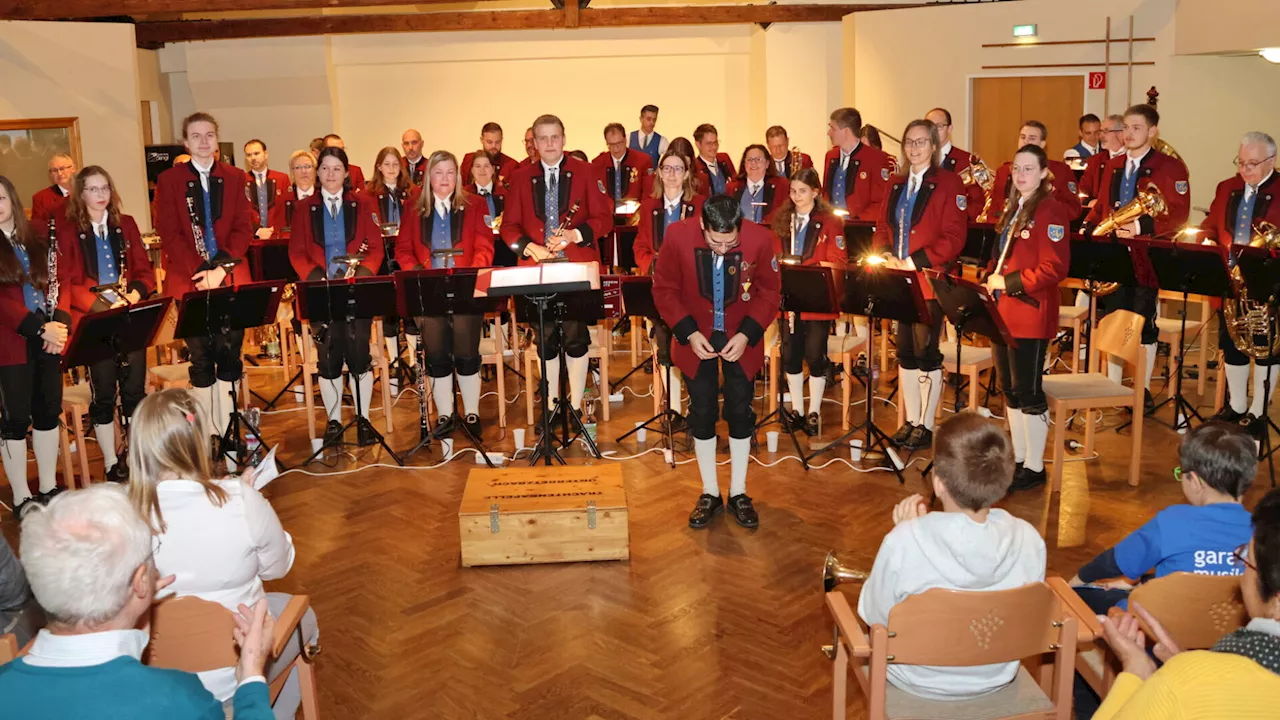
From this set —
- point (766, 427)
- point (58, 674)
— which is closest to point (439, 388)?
point (766, 427)

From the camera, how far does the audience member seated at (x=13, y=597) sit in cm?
313

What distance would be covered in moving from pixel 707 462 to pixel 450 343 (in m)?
1.94

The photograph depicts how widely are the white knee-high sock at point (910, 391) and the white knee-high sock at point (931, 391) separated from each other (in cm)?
4

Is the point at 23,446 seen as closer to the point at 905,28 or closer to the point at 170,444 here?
the point at 170,444

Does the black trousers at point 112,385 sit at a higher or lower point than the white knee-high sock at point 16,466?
higher

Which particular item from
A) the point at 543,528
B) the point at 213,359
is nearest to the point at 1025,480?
the point at 543,528

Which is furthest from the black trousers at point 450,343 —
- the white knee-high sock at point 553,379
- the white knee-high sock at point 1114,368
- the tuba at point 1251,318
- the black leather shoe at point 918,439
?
the tuba at point 1251,318

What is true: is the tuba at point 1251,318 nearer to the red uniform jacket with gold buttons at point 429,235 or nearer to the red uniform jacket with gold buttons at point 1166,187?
the red uniform jacket with gold buttons at point 1166,187

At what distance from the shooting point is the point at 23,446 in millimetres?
5684

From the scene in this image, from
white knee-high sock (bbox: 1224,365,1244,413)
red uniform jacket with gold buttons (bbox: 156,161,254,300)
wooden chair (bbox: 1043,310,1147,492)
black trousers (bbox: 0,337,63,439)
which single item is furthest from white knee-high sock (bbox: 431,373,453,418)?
white knee-high sock (bbox: 1224,365,1244,413)

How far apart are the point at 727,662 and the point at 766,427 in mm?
2939

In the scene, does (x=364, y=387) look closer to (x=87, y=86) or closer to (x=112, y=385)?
(x=112, y=385)

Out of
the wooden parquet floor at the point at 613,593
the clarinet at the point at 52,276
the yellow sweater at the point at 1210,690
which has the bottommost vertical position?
the wooden parquet floor at the point at 613,593

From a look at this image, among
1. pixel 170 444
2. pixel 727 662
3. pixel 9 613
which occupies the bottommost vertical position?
pixel 727 662
